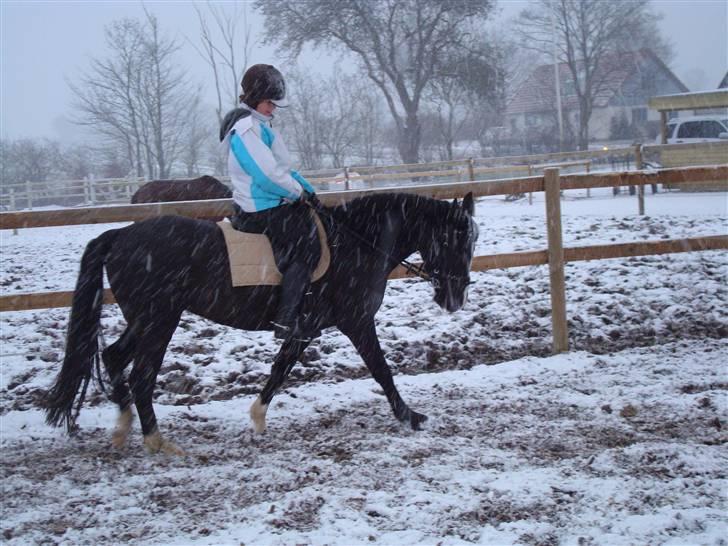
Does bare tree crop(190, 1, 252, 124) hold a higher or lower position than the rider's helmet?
higher

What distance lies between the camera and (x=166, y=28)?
24281mm

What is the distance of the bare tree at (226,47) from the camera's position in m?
17.6

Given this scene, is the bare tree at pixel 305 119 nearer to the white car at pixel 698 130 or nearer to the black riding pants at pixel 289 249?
the white car at pixel 698 130

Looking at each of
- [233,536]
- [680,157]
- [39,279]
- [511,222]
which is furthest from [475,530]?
[680,157]

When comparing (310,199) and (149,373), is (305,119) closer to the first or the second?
(310,199)

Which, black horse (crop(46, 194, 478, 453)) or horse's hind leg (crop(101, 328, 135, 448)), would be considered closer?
black horse (crop(46, 194, 478, 453))

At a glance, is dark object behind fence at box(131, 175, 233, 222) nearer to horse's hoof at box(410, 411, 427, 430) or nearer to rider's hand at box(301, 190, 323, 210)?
rider's hand at box(301, 190, 323, 210)

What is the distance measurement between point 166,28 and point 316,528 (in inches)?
965

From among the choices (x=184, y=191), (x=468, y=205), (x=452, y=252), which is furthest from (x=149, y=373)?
(x=184, y=191)

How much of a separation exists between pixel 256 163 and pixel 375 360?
4.85 ft

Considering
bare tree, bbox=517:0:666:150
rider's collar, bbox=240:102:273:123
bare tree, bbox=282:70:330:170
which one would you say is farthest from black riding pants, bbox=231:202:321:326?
bare tree, bbox=517:0:666:150

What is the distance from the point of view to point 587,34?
36812mm

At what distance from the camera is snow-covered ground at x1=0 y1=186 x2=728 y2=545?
10.1ft

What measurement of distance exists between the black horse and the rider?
0.17m
